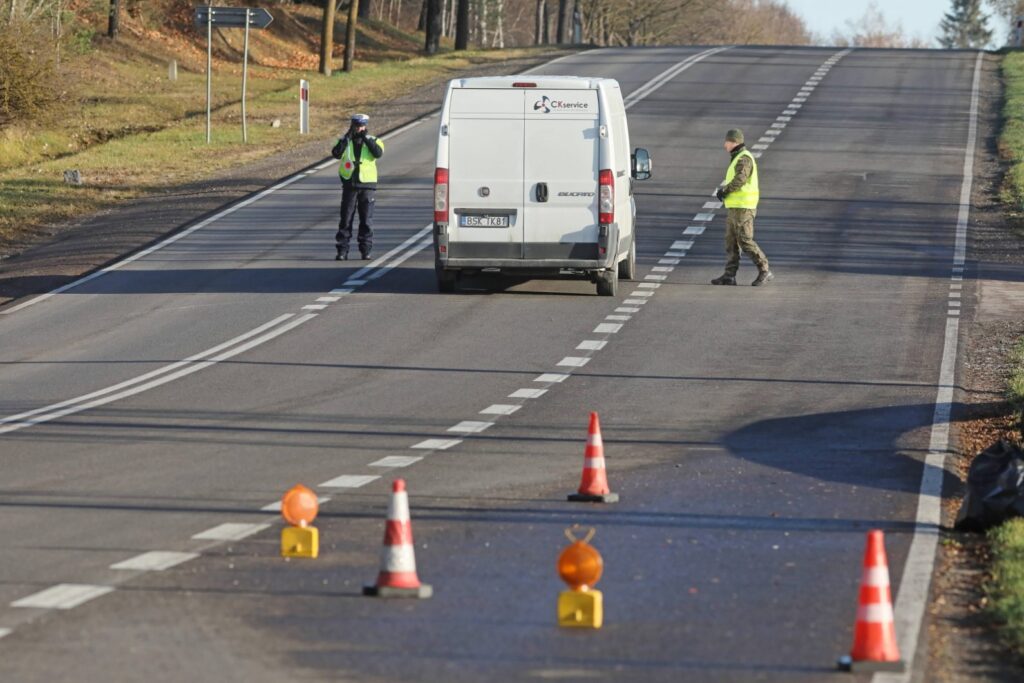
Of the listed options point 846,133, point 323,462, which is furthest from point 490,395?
point 846,133

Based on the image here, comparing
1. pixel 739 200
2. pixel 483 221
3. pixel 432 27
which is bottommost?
pixel 483 221

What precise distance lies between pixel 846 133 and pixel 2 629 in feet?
117

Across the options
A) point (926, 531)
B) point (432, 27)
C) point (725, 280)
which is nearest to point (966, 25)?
point (432, 27)

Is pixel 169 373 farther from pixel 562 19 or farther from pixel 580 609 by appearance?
pixel 562 19

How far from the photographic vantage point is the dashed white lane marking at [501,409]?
15.4 m

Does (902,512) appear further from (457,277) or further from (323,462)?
(457,277)

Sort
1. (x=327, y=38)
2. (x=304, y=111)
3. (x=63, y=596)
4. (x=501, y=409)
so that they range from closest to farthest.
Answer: (x=63, y=596) → (x=501, y=409) → (x=304, y=111) → (x=327, y=38)

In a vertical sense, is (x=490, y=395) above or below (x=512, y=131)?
below

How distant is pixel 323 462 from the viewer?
42.8ft

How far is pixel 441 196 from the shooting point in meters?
21.7

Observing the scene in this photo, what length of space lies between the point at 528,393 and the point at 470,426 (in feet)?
5.82

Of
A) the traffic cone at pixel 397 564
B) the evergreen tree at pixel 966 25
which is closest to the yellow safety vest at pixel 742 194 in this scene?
the traffic cone at pixel 397 564

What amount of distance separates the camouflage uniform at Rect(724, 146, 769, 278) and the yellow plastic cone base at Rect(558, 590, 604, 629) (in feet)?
51.2

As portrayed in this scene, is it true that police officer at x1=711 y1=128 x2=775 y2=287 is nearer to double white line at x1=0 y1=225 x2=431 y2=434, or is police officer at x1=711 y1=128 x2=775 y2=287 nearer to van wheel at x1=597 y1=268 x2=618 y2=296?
van wheel at x1=597 y1=268 x2=618 y2=296
